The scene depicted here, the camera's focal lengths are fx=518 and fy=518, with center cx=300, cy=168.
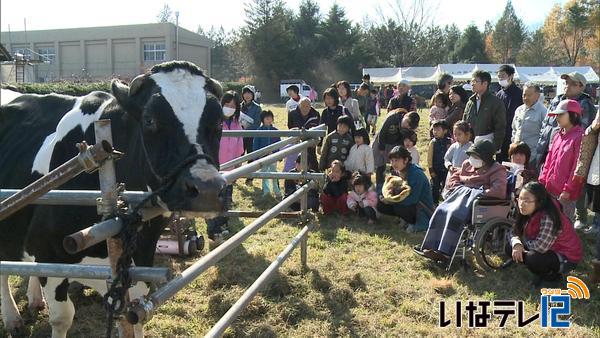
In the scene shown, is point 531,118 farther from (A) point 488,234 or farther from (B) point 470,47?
(B) point 470,47

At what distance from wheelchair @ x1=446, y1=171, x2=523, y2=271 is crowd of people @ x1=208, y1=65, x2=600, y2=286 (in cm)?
8

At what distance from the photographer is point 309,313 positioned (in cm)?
404

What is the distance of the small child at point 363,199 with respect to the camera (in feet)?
21.6

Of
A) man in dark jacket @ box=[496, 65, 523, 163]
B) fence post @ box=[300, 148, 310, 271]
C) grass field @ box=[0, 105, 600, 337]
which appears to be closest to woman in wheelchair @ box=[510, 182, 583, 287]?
grass field @ box=[0, 105, 600, 337]

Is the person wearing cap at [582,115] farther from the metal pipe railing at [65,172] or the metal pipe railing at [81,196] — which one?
the metal pipe railing at [65,172]

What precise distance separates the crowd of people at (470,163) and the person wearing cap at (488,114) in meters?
0.01

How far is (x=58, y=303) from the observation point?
309 centimetres

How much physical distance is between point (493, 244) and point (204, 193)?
3790mm

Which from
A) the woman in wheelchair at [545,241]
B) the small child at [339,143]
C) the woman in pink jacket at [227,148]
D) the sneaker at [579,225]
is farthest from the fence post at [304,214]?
the sneaker at [579,225]

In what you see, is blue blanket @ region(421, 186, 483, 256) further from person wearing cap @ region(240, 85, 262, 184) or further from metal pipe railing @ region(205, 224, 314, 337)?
person wearing cap @ region(240, 85, 262, 184)

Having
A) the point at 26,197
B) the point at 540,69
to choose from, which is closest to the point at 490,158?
the point at 26,197

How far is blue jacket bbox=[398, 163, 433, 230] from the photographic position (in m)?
6.17

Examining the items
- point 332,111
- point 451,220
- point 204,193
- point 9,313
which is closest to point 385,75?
point 332,111

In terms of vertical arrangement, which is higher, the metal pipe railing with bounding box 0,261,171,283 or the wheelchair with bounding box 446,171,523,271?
the metal pipe railing with bounding box 0,261,171,283
